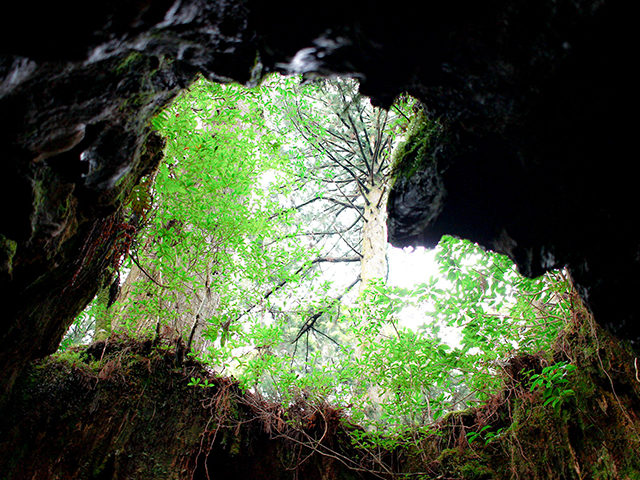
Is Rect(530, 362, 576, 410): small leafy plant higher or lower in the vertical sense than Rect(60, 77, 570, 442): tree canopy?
lower

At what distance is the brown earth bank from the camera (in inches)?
140

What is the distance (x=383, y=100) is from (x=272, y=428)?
4.61m

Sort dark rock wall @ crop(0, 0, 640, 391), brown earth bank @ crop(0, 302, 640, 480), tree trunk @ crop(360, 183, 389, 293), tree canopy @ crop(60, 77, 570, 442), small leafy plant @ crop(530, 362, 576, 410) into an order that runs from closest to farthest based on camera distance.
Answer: dark rock wall @ crop(0, 0, 640, 391)
small leafy plant @ crop(530, 362, 576, 410)
brown earth bank @ crop(0, 302, 640, 480)
tree canopy @ crop(60, 77, 570, 442)
tree trunk @ crop(360, 183, 389, 293)

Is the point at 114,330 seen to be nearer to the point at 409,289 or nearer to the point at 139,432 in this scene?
the point at 139,432

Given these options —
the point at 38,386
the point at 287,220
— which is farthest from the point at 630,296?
the point at 38,386

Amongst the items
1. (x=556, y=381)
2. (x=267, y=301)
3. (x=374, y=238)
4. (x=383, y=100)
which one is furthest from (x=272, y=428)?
(x=374, y=238)

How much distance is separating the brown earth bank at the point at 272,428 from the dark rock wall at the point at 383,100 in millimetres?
1125

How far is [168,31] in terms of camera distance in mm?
2072

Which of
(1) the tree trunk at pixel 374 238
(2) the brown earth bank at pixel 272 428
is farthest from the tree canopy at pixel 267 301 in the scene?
(1) the tree trunk at pixel 374 238

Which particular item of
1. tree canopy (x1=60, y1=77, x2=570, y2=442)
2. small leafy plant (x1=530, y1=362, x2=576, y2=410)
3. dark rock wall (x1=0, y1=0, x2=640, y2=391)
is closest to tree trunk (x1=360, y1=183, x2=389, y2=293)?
tree canopy (x1=60, y1=77, x2=570, y2=442)

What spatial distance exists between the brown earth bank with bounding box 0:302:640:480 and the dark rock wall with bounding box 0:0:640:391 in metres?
1.12

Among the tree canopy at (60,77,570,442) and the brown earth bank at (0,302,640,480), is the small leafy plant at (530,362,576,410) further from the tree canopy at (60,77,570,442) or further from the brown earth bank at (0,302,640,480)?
the tree canopy at (60,77,570,442)

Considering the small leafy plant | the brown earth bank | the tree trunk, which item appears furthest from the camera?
the tree trunk

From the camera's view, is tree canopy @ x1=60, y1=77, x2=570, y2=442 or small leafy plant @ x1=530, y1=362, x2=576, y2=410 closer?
small leafy plant @ x1=530, y1=362, x2=576, y2=410
